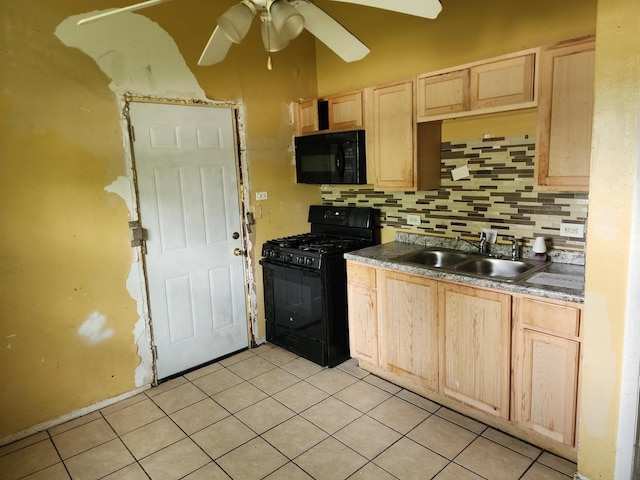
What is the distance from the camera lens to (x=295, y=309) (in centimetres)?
340

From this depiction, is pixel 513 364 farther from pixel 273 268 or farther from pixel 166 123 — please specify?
pixel 166 123

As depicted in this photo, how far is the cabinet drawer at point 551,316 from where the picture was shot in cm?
201

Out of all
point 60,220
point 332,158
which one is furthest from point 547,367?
point 60,220

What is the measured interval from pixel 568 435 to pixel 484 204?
1.43 metres

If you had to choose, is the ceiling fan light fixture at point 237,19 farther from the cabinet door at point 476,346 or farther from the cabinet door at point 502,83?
the cabinet door at point 476,346

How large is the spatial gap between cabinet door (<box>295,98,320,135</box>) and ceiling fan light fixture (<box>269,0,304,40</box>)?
2.08 metres

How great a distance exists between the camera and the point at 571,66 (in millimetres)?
2125

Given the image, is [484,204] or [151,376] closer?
[484,204]

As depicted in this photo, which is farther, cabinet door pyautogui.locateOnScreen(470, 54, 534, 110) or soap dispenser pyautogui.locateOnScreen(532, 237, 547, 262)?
soap dispenser pyautogui.locateOnScreen(532, 237, 547, 262)

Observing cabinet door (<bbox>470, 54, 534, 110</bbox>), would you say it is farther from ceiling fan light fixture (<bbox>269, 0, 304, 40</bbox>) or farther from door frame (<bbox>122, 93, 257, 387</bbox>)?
door frame (<bbox>122, 93, 257, 387</bbox>)

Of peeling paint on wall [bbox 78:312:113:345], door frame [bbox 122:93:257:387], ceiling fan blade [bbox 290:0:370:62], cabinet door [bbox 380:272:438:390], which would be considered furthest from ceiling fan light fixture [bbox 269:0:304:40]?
peeling paint on wall [bbox 78:312:113:345]

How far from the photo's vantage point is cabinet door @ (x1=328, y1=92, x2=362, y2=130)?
3.23m

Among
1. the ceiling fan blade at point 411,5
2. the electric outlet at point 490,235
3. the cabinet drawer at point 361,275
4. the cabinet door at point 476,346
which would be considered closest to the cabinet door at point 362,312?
the cabinet drawer at point 361,275

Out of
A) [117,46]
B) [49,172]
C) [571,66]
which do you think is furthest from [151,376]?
[571,66]
